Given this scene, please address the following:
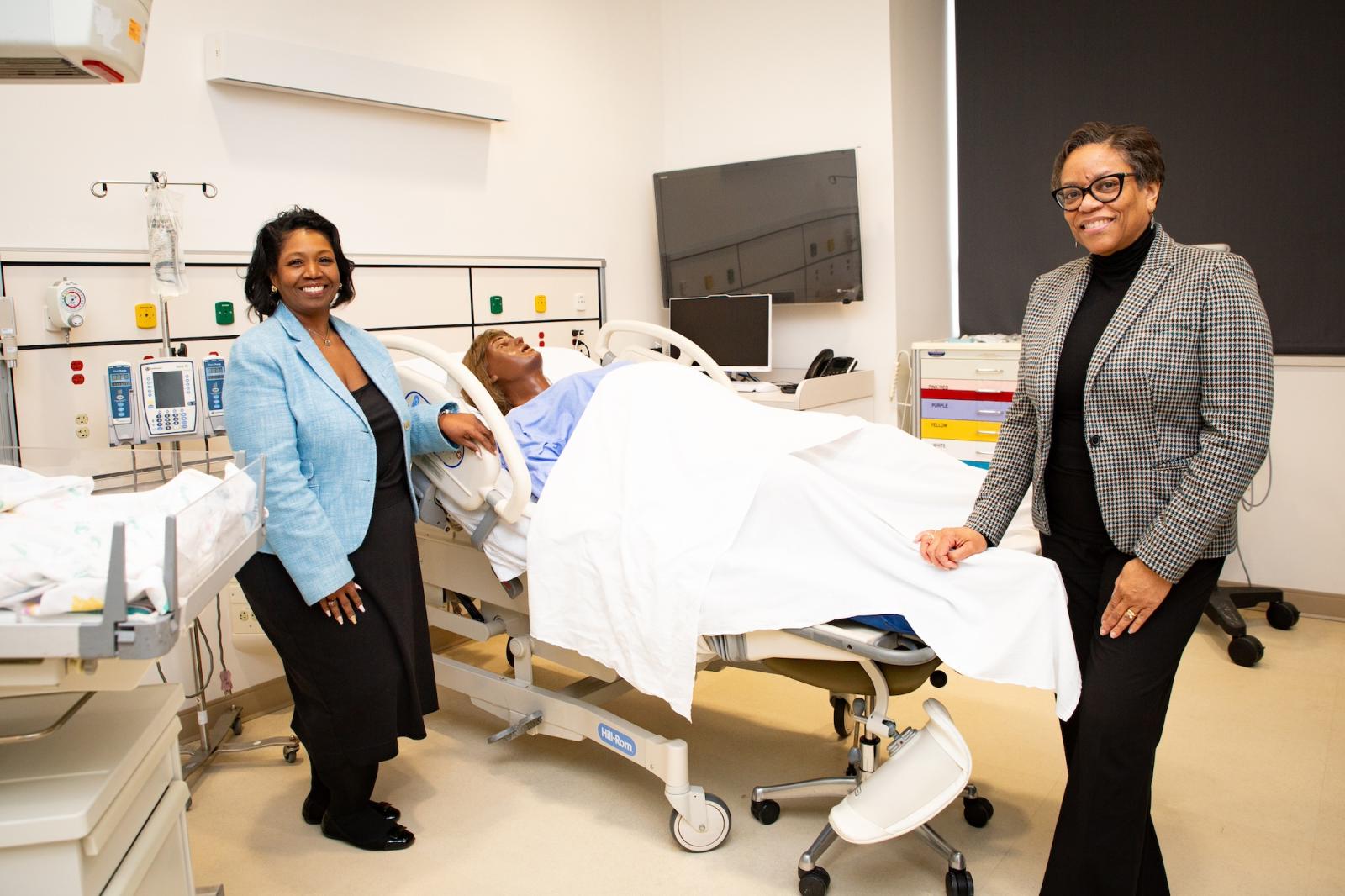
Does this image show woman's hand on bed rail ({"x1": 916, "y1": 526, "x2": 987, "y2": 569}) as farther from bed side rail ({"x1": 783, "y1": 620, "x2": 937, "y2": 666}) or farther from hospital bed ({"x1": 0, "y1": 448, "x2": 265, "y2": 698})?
hospital bed ({"x1": 0, "y1": 448, "x2": 265, "y2": 698})

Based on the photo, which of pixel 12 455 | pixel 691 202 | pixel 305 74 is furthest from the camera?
pixel 691 202

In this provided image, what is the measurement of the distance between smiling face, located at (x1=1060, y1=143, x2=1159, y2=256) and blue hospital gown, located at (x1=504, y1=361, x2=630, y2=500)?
1.42 meters

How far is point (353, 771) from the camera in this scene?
7.98 feet

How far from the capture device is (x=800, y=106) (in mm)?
4598

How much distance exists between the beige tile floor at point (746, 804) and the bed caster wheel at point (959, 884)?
6 centimetres

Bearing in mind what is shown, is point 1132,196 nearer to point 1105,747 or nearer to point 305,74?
point 1105,747

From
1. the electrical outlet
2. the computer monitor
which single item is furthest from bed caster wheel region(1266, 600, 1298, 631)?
the electrical outlet

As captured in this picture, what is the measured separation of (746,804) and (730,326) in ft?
8.39

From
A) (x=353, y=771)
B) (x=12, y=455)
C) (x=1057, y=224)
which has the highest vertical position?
(x=1057, y=224)

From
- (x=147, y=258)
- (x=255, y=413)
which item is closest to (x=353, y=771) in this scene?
(x=255, y=413)

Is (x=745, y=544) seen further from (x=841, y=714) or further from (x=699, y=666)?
(x=841, y=714)

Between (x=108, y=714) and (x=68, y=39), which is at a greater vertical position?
(x=68, y=39)

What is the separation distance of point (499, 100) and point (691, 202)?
1132 millimetres

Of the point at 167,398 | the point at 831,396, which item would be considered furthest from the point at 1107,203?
the point at 831,396
